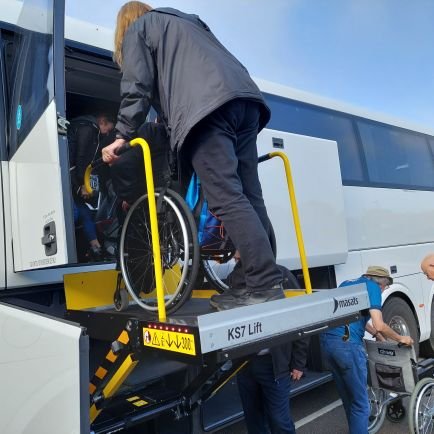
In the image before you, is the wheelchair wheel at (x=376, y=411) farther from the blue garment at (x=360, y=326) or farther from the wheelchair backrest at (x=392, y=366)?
the blue garment at (x=360, y=326)

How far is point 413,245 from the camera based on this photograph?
6.01m

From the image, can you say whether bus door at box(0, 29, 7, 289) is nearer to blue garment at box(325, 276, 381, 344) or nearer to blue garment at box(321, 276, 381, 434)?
blue garment at box(321, 276, 381, 434)

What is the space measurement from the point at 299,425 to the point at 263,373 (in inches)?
71.5

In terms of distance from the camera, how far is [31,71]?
2.37m

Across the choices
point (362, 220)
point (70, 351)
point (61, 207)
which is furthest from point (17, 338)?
point (362, 220)

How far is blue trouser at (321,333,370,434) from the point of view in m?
3.53

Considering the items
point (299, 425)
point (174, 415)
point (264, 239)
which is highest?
point (264, 239)

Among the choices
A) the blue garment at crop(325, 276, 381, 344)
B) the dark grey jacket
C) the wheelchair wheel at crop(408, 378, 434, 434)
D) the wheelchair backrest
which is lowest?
the wheelchair wheel at crop(408, 378, 434, 434)

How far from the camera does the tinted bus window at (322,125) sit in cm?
476

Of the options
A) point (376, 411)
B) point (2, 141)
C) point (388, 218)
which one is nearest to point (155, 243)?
point (2, 141)

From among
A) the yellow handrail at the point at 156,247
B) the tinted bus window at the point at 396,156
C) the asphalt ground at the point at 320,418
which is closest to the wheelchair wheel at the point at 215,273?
the yellow handrail at the point at 156,247

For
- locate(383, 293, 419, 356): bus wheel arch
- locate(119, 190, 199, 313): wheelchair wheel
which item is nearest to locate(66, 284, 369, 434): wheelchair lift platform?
locate(119, 190, 199, 313): wheelchair wheel

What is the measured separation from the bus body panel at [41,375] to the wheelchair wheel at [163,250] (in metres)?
0.44

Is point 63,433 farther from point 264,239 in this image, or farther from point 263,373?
point 263,373
